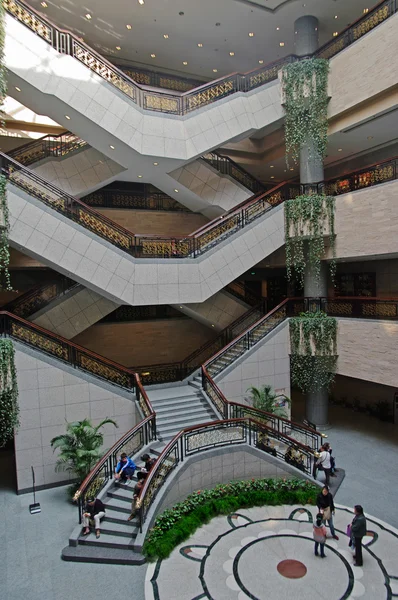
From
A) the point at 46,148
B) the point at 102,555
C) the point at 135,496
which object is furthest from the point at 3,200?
the point at 102,555

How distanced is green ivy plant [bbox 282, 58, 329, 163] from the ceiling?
2.31 meters

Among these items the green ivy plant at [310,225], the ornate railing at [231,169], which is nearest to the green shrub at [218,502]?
the green ivy plant at [310,225]

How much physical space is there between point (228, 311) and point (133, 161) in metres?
6.96

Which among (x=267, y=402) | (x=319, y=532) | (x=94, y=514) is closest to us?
(x=319, y=532)

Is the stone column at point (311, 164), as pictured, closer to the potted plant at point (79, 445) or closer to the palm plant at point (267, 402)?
the palm plant at point (267, 402)

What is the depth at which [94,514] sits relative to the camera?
8.82 meters

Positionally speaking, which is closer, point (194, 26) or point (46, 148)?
point (46, 148)

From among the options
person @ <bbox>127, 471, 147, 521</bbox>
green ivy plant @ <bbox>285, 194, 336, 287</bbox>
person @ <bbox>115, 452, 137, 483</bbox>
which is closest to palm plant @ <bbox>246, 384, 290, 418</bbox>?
green ivy plant @ <bbox>285, 194, 336, 287</bbox>

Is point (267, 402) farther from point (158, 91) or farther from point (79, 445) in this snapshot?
point (158, 91)

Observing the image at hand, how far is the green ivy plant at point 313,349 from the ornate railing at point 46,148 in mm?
10580

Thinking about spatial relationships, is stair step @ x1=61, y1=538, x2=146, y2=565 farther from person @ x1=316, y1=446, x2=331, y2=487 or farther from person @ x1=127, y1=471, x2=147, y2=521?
person @ x1=316, y1=446, x2=331, y2=487

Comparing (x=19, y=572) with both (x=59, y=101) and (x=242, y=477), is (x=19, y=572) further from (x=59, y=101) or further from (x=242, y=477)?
(x=59, y=101)

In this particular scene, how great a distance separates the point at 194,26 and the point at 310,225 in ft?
30.2

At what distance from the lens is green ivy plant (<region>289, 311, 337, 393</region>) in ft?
46.5
